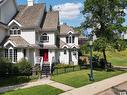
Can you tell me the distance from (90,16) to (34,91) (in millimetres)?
23477

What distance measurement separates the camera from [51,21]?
1975 inches

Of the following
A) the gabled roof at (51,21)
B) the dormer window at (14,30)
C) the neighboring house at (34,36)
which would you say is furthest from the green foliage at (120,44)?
the dormer window at (14,30)

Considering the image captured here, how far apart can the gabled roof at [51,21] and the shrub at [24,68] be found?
32.9 feet

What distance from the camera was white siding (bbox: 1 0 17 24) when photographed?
4412cm

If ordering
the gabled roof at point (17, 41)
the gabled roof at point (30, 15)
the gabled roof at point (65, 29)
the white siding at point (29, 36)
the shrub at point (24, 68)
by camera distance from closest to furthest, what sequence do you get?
the shrub at point (24, 68) → the gabled roof at point (17, 41) → the white siding at point (29, 36) → the gabled roof at point (30, 15) → the gabled roof at point (65, 29)

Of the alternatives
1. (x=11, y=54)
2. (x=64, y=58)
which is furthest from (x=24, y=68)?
(x=64, y=58)

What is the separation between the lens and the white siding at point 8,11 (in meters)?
44.1

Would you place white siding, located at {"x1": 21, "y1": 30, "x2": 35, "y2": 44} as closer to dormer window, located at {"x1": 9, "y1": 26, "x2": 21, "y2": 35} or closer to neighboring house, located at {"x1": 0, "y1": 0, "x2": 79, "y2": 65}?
neighboring house, located at {"x1": 0, "y1": 0, "x2": 79, "y2": 65}

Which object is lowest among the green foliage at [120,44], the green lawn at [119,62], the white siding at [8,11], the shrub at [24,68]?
the shrub at [24,68]

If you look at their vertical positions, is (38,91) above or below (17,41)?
below

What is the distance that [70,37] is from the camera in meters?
54.8

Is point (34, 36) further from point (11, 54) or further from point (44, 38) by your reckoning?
point (44, 38)

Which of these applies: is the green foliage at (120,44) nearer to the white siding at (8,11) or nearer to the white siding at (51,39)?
the white siding at (51,39)

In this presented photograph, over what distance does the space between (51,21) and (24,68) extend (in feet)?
44.6
